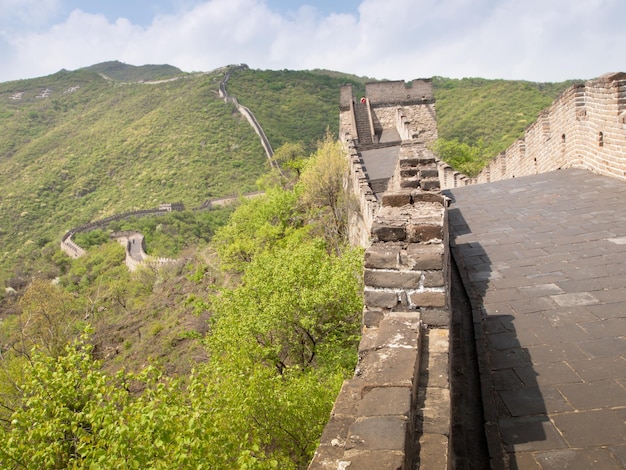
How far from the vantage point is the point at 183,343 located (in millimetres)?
21469

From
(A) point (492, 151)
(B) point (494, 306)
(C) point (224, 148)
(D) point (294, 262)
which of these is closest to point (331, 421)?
(B) point (494, 306)

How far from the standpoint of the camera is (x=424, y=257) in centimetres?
300

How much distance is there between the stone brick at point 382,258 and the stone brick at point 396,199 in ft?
2.70

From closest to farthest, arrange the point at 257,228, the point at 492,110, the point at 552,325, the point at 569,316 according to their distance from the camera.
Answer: the point at 552,325, the point at 569,316, the point at 257,228, the point at 492,110

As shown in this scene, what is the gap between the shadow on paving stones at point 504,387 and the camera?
256 centimetres

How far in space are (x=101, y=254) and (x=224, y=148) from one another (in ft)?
81.1

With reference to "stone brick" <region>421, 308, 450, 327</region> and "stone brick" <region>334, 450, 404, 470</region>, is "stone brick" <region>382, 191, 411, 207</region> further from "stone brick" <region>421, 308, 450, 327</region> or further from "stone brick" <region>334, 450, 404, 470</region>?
"stone brick" <region>334, 450, 404, 470</region>

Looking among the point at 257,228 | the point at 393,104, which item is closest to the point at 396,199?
the point at 257,228

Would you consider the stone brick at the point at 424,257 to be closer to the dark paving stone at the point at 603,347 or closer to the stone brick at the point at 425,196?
the stone brick at the point at 425,196

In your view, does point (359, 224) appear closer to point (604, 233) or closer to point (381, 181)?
point (381, 181)

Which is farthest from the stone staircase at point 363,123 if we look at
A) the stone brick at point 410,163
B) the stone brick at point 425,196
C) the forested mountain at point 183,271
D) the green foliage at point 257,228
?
the stone brick at point 425,196

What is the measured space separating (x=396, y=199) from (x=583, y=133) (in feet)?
24.4

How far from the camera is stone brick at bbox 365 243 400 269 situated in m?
3.05

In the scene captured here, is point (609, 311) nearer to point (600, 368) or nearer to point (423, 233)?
point (600, 368)
